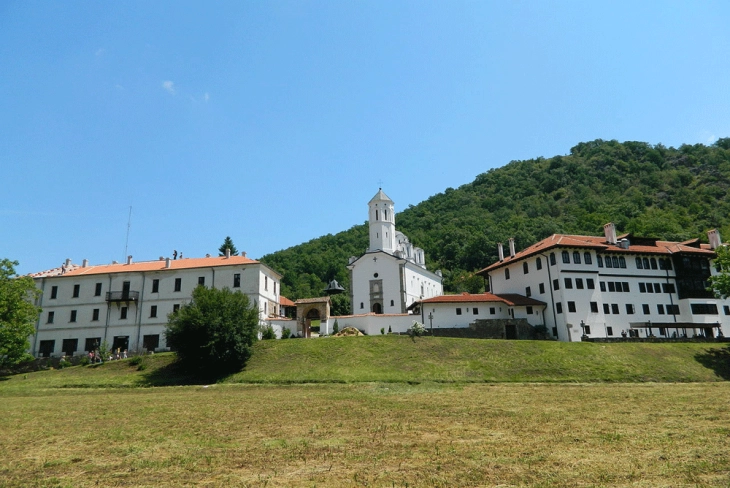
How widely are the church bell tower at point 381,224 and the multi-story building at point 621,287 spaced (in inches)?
646

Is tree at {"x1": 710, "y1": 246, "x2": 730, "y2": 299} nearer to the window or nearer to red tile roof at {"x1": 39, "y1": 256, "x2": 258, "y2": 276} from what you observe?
the window

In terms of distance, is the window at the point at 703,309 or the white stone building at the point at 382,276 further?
the white stone building at the point at 382,276

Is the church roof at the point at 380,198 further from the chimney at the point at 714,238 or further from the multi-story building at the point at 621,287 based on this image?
the chimney at the point at 714,238

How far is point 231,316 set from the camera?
121ft

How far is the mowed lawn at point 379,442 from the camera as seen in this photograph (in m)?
9.10

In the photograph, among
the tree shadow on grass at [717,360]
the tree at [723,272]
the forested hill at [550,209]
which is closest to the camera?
the tree shadow on grass at [717,360]

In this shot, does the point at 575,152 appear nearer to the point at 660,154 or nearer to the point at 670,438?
the point at 660,154

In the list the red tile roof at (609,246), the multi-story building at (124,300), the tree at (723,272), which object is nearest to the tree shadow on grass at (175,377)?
the multi-story building at (124,300)

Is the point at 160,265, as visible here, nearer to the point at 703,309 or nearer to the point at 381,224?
the point at 381,224

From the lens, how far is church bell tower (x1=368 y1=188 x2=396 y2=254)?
61.1m

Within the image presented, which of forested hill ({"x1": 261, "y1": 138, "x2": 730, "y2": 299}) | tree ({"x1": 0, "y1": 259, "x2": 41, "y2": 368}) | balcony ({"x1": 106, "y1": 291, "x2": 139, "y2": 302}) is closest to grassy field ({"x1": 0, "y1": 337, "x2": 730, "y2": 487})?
tree ({"x1": 0, "y1": 259, "x2": 41, "y2": 368})

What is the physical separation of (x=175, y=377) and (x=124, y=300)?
17450 millimetres

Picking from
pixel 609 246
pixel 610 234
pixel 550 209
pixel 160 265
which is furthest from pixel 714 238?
pixel 550 209

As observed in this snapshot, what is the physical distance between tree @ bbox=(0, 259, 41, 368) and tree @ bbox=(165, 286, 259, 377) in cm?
1389
